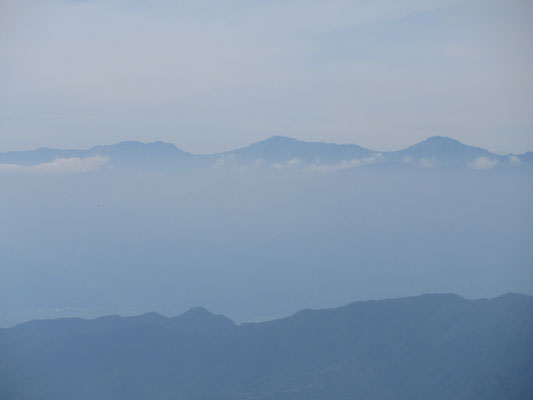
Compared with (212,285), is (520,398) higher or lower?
lower

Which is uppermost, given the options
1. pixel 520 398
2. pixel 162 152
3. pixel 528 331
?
pixel 162 152

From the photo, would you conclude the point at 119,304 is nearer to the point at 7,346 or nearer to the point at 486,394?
the point at 7,346

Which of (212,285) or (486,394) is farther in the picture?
(212,285)

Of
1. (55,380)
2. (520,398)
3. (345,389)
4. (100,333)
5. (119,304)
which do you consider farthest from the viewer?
(119,304)

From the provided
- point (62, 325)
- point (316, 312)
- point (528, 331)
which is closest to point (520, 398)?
point (528, 331)

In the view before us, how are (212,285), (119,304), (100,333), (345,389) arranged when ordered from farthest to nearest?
(212,285) < (119,304) < (100,333) < (345,389)

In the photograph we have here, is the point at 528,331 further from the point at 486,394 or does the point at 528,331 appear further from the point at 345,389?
the point at 345,389
